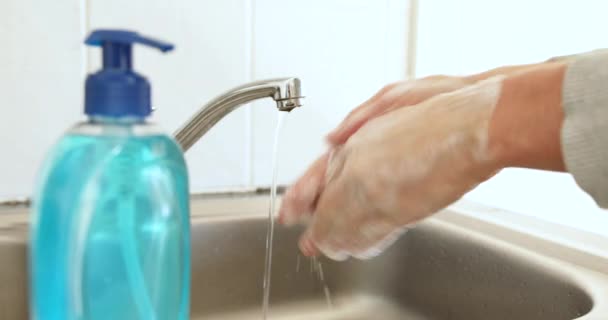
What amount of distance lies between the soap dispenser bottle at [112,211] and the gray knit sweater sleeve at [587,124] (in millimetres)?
194

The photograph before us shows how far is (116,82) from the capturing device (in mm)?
279

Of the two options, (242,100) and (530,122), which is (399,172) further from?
(242,100)

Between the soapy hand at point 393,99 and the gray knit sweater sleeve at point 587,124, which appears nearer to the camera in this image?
the gray knit sweater sleeve at point 587,124

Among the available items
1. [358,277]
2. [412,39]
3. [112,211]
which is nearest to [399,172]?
[112,211]

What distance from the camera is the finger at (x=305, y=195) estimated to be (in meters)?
0.45

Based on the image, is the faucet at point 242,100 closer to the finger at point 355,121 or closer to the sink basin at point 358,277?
the finger at point 355,121

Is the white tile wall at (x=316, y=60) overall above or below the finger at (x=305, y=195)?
above

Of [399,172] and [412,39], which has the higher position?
[412,39]

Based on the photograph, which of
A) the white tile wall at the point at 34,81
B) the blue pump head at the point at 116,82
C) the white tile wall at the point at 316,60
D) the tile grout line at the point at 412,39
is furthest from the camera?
the tile grout line at the point at 412,39

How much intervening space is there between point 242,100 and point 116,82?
249 mm

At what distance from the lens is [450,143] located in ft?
1.16

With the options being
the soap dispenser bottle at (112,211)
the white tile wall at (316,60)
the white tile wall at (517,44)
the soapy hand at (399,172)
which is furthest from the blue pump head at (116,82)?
the white tile wall at (517,44)

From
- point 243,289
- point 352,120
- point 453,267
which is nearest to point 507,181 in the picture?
point 453,267

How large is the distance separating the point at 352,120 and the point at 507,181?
0.56m
